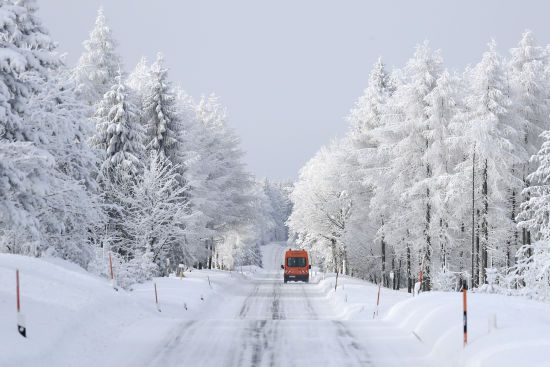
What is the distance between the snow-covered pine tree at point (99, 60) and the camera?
135 ft

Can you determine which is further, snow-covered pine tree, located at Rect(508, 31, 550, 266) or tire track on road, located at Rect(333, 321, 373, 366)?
snow-covered pine tree, located at Rect(508, 31, 550, 266)

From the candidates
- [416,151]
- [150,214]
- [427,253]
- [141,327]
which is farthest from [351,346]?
[416,151]

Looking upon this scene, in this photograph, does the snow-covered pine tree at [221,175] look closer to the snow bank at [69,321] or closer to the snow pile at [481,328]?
the snow bank at [69,321]

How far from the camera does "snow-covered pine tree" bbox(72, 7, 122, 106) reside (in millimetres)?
41156

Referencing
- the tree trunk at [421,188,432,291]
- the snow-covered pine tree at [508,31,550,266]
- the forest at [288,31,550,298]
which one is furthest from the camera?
the tree trunk at [421,188,432,291]

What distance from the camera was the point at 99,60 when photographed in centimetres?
4156

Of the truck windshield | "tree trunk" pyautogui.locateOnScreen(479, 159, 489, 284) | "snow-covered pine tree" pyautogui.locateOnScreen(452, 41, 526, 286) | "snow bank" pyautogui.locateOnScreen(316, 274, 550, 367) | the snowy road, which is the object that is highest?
"snow-covered pine tree" pyautogui.locateOnScreen(452, 41, 526, 286)

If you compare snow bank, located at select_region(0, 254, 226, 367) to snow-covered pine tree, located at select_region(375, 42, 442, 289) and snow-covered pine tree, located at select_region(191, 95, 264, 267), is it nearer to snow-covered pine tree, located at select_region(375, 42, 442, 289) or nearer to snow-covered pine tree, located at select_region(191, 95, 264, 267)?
snow-covered pine tree, located at select_region(375, 42, 442, 289)

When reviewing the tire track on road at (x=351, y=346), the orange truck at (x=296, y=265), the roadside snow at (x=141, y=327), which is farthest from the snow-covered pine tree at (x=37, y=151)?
the orange truck at (x=296, y=265)

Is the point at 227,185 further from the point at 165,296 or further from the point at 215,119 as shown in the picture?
the point at 165,296

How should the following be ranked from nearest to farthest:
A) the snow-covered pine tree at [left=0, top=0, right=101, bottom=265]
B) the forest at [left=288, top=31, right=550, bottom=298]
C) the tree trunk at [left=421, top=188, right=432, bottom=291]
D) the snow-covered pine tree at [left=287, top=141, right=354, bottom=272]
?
the snow-covered pine tree at [left=0, top=0, right=101, bottom=265], the forest at [left=288, top=31, right=550, bottom=298], the tree trunk at [left=421, top=188, right=432, bottom=291], the snow-covered pine tree at [left=287, top=141, right=354, bottom=272]

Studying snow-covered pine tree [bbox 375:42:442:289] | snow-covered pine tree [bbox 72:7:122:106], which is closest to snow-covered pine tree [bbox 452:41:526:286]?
snow-covered pine tree [bbox 375:42:442:289]

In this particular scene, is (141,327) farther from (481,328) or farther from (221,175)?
(221,175)

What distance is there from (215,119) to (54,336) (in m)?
47.3
